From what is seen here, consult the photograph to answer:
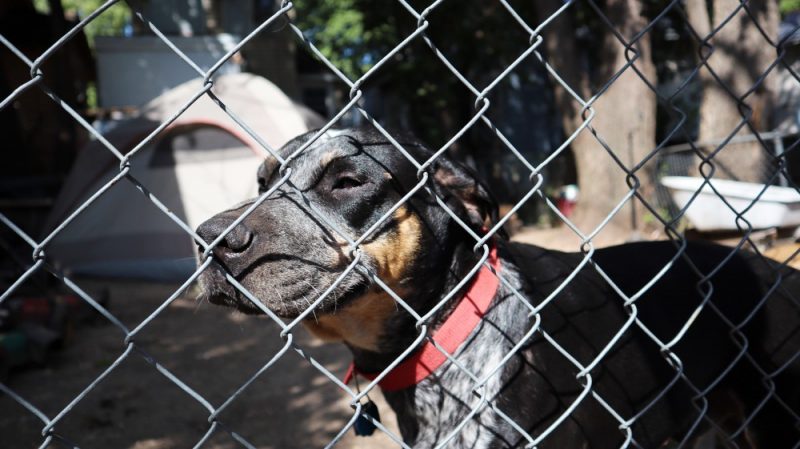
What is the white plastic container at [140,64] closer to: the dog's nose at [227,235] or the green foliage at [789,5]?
the dog's nose at [227,235]

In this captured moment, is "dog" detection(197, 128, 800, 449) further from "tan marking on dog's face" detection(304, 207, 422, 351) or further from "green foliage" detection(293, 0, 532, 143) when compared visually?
"green foliage" detection(293, 0, 532, 143)

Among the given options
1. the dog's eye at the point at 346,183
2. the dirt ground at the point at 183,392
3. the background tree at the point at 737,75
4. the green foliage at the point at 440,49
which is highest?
the green foliage at the point at 440,49

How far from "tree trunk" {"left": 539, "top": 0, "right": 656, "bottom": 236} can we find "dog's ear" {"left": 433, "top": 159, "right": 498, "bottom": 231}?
5.87m

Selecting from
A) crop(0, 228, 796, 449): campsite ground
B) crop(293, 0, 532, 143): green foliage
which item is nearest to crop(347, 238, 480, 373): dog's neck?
crop(0, 228, 796, 449): campsite ground

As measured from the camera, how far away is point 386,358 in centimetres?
248

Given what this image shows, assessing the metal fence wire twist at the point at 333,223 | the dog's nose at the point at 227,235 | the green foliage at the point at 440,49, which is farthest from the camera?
the green foliage at the point at 440,49

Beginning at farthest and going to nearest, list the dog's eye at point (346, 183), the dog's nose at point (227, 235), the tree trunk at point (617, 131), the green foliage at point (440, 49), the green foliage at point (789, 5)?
the green foliage at point (789, 5)
the green foliage at point (440, 49)
the tree trunk at point (617, 131)
the dog's eye at point (346, 183)
the dog's nose at point (227, 235)

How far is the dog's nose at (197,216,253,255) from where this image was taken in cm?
179

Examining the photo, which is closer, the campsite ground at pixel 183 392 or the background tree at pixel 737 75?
→ the campsite ground at pixel 183 392

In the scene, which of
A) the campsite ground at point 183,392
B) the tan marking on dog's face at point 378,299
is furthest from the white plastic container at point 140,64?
the tan marking on dog's face at point 378,299

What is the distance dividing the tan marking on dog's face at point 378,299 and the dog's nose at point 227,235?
0.42 meters

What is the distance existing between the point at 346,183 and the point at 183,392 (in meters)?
2.81

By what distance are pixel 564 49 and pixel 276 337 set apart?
6.12 meters

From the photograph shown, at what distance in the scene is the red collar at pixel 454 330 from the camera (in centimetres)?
217
